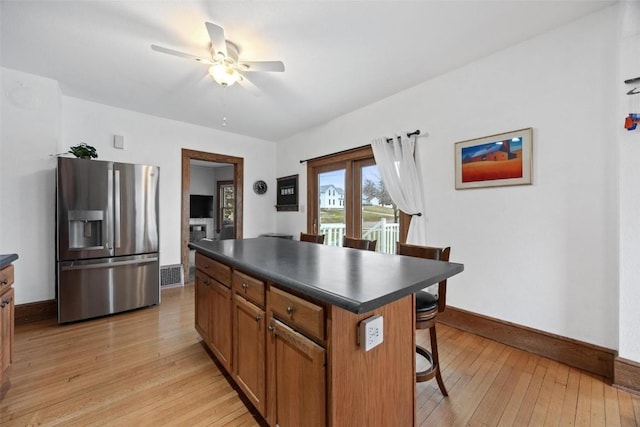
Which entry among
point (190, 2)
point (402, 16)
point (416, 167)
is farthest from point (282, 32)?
point (416, 167)

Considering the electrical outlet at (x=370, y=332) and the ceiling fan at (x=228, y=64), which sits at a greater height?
the ceiling fan at (x=228, y=64)

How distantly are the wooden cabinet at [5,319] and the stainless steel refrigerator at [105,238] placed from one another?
3.81 ft

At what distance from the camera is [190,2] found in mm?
1767

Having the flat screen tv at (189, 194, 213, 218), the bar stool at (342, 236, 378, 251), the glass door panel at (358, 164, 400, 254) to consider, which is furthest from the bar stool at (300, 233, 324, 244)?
the flat screen tv at (189, 194, 213, 218)

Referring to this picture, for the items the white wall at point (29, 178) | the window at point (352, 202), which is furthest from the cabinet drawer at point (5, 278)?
the window at point (352, 202)

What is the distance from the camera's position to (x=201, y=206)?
23.9 feet

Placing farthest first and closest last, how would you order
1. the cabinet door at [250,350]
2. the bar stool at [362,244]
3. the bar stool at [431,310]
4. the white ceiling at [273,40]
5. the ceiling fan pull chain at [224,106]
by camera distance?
the ceiling fan pull chain at [224,106], the bar stool at [362,244], the white ceiling at [273,40], the bar stool at [431,310], the cabinet door at [250,350]

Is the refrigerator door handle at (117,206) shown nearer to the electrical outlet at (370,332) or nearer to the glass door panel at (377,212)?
the glass door panel at (377,212)

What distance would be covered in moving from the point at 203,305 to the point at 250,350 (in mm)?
887

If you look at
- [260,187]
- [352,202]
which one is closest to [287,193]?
[260,187]

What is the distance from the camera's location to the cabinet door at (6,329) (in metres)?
1.51

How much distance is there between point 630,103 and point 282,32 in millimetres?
2470

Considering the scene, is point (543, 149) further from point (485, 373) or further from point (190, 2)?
point (190, 2)

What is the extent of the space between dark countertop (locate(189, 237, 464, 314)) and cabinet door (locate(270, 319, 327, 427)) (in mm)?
217
